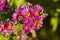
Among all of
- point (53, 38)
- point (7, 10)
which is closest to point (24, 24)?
point (7, 10)

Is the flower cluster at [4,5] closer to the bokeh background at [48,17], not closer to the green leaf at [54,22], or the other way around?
the bokeh background at [48,17]

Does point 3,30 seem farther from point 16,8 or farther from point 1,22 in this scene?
point 16,8

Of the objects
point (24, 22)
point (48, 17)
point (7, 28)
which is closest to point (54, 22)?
point (48, 17)

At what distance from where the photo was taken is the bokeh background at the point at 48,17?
8.50ft

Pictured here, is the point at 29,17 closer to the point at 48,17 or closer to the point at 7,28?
the point at 7,28

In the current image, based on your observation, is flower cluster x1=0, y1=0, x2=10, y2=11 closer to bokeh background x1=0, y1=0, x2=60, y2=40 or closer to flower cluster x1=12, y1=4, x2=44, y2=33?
bokeh background x1=0, y1=0, x2=60, y2=40

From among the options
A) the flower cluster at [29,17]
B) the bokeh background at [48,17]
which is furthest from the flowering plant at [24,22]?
the bokeh background at [48,17]

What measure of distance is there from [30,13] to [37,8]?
0.29ft

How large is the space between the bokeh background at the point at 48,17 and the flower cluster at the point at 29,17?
0.16m

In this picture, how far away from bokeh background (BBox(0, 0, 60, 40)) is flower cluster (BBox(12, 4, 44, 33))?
163 millimetres

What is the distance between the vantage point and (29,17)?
2.40m

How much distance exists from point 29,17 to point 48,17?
419 millimetres

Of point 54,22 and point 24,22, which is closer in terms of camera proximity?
point 24,22

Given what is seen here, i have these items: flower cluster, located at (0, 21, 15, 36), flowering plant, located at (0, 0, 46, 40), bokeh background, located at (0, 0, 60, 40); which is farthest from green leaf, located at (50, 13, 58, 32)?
flower cluster, located at (0, 21, 15, 36)
